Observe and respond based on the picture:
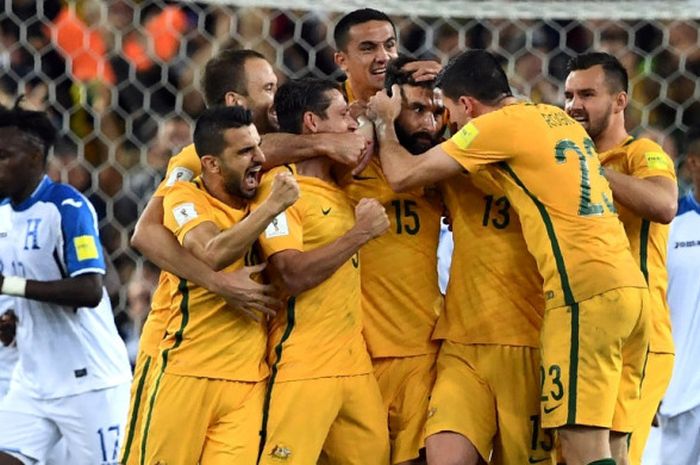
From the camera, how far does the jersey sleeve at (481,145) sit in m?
4.72

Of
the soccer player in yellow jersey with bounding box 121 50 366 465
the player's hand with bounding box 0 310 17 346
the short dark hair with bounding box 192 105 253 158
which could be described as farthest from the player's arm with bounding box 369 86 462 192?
the player's hand with bounding box 0 310 17 346

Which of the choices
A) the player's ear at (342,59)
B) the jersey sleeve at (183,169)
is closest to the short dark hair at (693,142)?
the player's ear at (342,59)

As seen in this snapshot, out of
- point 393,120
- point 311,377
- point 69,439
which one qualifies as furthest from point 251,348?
point 69,439

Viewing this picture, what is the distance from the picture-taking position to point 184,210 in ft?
15.8

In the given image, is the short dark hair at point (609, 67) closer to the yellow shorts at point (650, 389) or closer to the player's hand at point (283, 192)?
the yellow shorts at point (650, 389)

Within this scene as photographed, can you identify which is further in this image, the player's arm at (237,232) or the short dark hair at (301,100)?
the short dark hair at (301,100)

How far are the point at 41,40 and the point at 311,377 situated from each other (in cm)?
309

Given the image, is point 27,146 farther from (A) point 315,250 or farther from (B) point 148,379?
(A) point 315,250

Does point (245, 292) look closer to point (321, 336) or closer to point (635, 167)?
point (321, 336)

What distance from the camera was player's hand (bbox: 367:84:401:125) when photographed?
4930 millimetres

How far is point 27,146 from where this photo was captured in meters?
6.07

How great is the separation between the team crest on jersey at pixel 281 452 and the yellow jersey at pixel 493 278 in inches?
25.1

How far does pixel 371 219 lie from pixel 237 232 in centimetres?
42

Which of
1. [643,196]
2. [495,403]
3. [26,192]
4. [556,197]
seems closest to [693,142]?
[643,196]
